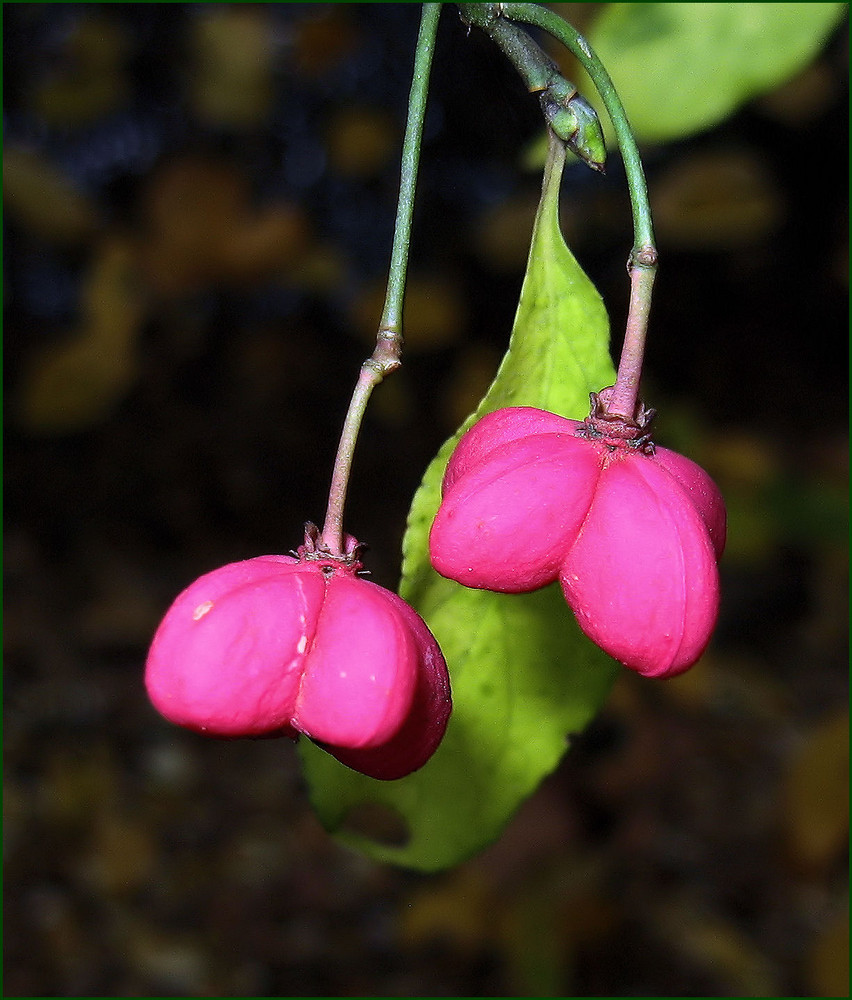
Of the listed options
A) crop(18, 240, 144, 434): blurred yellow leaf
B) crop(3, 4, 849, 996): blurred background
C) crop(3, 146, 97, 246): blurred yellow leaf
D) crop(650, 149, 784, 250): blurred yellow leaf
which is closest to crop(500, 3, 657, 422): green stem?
crop(3, 4, 849, 996): blurred background

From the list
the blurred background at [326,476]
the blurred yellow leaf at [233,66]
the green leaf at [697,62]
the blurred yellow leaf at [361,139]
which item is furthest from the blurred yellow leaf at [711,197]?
the green leaf at [697,62]

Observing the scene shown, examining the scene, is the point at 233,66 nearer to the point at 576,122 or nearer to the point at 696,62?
the point at 696,62

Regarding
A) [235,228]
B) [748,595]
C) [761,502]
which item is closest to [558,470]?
[761,502]

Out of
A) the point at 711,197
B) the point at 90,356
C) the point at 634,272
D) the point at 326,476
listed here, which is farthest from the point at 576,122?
→ the point at 326,476

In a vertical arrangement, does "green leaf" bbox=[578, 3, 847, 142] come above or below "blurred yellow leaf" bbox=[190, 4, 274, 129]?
below

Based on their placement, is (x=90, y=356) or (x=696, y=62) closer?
(x=696, y=62)

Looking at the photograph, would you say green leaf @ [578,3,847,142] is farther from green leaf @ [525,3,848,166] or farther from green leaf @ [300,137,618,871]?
green leaf @ [300,137,618,871]
